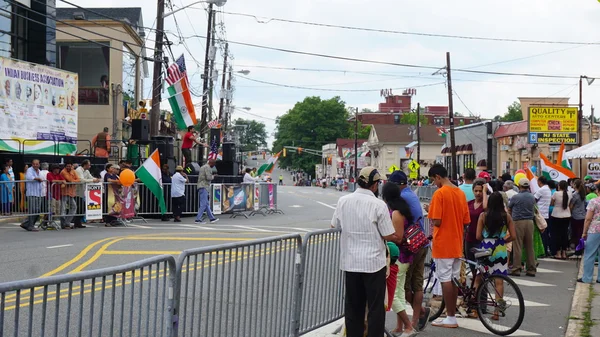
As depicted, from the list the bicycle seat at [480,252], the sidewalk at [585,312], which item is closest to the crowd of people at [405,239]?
the bicycle seat at [480,252]

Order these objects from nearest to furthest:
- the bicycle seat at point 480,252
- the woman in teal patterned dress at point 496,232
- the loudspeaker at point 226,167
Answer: the bicycle seat at point 480,252 → the woman in teal patterned dress at point 496,232 → the loudspeaker at point 226,167

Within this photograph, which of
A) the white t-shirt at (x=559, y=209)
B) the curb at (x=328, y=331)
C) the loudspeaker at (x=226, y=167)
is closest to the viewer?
the curb at (x=328, y=331)

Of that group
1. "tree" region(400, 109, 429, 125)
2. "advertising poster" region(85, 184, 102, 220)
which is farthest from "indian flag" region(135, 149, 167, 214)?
"tree" region(400, 109, 429, 125)

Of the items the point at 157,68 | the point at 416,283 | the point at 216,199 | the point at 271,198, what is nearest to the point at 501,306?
the point at 416,283

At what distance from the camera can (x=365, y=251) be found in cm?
679

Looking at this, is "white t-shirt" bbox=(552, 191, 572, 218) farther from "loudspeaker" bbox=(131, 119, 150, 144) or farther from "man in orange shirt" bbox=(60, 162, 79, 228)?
"loudspeaker" bbox=(131, 119, 150, 144)

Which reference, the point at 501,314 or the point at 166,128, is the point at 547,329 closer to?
the point at 501,314

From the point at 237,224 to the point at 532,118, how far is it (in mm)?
21778

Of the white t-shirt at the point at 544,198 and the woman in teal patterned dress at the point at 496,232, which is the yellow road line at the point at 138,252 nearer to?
the woman in teal patterned dress at the point at 496,232

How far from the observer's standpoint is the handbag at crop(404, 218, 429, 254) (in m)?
8.25

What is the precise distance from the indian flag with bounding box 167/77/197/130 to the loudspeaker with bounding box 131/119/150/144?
1855 mm

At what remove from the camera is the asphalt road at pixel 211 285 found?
502 cm

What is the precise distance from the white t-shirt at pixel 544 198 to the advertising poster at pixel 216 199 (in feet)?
38.8

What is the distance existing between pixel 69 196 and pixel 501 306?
13.9 metres
